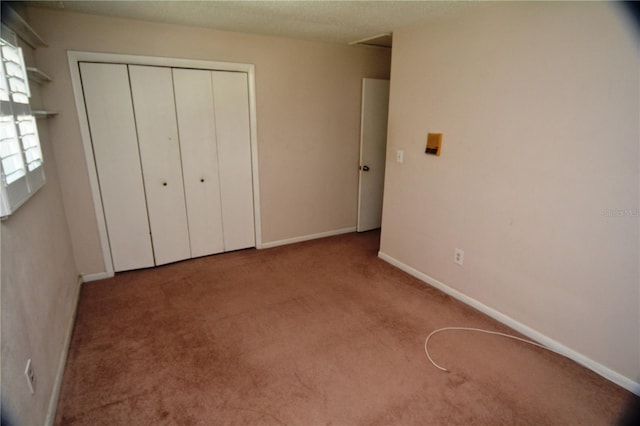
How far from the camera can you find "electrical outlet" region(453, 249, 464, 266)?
2797mm

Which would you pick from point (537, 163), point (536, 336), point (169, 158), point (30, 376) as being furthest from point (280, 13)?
point (536, 336)

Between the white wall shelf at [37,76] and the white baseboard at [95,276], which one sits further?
the white baseboard at [95,276]

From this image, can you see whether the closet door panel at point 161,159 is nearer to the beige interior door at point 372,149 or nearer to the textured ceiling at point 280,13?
the textured ceiling at point 280,13

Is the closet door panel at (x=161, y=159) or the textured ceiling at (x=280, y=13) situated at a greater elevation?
the textured ceiling at (x=280, y=13)

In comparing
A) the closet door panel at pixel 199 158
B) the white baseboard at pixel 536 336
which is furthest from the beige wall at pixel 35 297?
the white baseboard at pixel 536 336

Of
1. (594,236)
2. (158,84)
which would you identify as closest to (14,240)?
(158,84)

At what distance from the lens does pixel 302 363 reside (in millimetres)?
2109

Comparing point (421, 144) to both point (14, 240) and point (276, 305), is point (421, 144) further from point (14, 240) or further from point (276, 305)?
point (14, 240)

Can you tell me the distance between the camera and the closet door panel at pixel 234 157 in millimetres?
3420

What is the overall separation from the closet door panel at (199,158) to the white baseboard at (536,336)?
2144 mm

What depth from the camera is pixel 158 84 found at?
3.09 meters

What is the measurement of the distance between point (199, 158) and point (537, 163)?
2.92 m

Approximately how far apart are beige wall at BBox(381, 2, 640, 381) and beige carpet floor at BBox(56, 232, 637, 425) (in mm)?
336

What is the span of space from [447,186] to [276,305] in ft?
5.68
